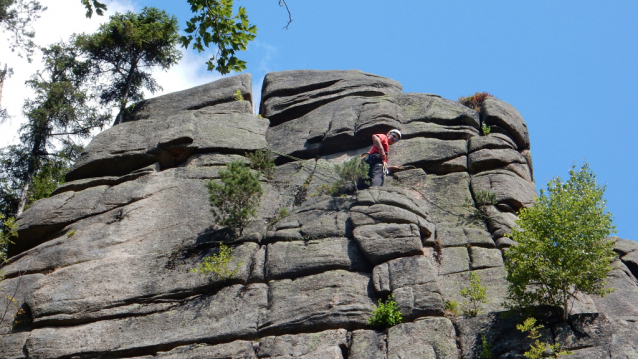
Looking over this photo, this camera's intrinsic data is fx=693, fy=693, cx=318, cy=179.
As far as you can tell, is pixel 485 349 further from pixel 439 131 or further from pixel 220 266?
pixel 439 131

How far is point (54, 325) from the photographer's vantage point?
15.1 metres

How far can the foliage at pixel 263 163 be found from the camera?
63.0ft

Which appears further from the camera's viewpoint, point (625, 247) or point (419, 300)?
point (625, 247)

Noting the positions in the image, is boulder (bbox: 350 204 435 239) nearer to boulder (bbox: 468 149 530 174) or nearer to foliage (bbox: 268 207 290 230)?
foliage (bbox: 268 207 290 230)

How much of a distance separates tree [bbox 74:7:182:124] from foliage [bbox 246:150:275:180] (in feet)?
26.7

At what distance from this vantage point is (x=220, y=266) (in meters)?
15.2

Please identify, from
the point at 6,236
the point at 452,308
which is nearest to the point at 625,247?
the point at 452,308

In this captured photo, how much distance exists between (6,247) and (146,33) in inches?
422

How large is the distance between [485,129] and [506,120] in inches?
35.5

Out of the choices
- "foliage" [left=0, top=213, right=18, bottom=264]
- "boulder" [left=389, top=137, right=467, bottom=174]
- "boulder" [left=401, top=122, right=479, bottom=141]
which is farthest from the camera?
"boulder" [left=401, top=122, right=479, bottom=141]

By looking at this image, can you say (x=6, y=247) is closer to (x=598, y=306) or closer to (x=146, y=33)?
(x=146, y=33)

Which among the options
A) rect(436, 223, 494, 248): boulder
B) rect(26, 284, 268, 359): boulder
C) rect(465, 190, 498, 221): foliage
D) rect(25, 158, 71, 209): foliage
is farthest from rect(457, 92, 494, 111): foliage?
rect(25, 158, 71, 209): foliage

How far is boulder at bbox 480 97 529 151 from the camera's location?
20125 millimetres

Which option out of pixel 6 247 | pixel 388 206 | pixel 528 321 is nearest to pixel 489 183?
pixel 388 206
